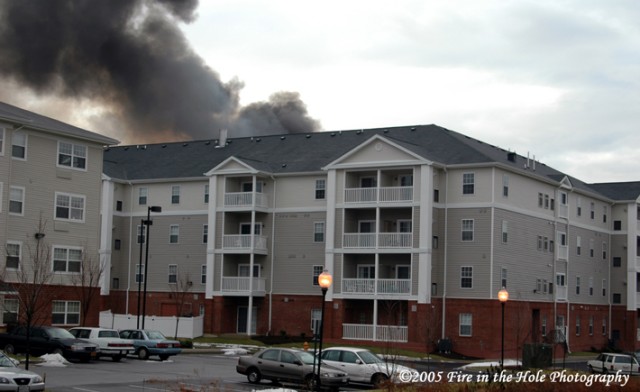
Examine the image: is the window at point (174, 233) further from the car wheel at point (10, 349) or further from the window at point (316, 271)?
the car wheel at point (10, 349)

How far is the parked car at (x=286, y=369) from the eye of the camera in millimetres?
33125

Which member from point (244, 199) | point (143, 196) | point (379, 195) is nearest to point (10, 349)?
point (244, 199)

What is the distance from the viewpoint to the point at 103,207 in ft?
231

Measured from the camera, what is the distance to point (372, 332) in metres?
59.2

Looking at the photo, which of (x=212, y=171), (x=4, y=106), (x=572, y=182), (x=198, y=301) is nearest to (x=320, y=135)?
(x=212, y=171)

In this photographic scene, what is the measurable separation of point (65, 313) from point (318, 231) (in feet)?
61.5

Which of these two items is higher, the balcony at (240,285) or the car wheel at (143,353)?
the balcony at (240,285)

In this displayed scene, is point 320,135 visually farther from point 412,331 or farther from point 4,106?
point 4,106

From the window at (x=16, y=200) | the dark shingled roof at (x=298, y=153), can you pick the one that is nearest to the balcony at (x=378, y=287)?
the dark shingled roof at (x=298, y=153)

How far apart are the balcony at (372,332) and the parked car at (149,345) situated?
52.0ft

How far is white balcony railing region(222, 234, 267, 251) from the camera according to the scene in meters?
65.4

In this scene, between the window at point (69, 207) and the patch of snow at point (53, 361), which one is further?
the window at point (69, 207)

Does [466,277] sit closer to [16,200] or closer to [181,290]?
[181,290]

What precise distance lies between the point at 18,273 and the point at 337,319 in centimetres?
2092
